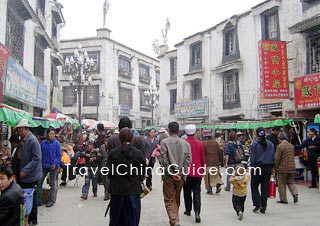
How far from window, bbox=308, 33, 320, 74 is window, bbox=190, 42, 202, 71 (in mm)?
9553

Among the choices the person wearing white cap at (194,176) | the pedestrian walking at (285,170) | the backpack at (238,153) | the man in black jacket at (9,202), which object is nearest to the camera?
the man in black jacket at (9,202)

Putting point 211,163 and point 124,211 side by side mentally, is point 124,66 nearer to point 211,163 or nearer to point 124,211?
point 211,163

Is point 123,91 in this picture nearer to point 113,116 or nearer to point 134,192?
point 113,116

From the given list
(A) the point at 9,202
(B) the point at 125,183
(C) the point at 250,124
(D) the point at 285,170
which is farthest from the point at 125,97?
(A) the point at 9,202

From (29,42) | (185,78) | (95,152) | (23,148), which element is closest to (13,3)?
(29,42)

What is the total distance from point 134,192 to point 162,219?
79.2 inches

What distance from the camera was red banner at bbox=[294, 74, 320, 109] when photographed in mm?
12383

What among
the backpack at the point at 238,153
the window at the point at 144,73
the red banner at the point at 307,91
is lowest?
the backpack at the point at 238,153

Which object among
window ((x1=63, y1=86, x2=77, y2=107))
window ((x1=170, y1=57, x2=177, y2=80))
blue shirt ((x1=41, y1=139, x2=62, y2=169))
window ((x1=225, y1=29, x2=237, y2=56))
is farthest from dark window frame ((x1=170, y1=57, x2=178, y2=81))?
blue shirt ((x1=41, y1=139, x2=62, y2=169))

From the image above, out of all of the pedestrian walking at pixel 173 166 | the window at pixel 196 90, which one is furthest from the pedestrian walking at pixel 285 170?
the window at pixel 196 90

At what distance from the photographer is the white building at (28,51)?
1095 cm

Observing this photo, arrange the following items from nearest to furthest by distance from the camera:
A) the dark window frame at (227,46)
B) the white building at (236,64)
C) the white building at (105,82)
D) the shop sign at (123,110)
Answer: the white building at (236,64), the dark window frame at (227,46), the white building at (105,82), the shop sign at (123,110)

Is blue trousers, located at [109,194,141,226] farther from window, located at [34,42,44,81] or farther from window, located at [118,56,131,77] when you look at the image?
window, located at [118,56,131,77]

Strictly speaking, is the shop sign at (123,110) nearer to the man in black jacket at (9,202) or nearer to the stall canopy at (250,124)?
the stall canopy at (250,124)
